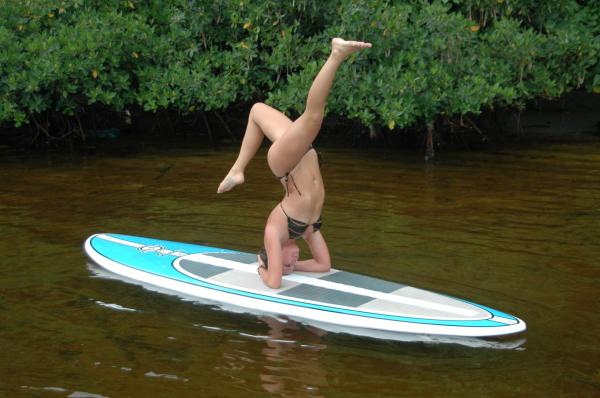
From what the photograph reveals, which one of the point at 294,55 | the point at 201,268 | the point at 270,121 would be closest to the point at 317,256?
the point at 201,268

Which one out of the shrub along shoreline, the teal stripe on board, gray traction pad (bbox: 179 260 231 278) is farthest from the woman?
the shrub along shoreline

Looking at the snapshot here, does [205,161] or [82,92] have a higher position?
[82,92]

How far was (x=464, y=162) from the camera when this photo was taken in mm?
12820

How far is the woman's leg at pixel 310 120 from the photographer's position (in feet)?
18.6

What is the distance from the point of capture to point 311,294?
6266 mm

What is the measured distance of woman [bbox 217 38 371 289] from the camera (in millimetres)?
6066

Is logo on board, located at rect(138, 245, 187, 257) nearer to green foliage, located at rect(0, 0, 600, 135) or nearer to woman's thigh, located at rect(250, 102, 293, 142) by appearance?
woman's thigh, located at rect(250, 102, 293, 142)

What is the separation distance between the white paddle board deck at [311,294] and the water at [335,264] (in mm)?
137

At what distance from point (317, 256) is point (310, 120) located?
3.86ft

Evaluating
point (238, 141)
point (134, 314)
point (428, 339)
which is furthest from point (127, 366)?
point (238, 141)

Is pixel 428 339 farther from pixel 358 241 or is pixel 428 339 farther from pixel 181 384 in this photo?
pixel 358 241

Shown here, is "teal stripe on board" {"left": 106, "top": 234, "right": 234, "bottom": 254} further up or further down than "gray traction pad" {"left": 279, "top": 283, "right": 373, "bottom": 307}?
further down

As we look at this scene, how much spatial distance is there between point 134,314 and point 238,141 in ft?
29.6

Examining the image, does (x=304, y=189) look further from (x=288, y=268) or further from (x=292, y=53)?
(x=292, y=53)
